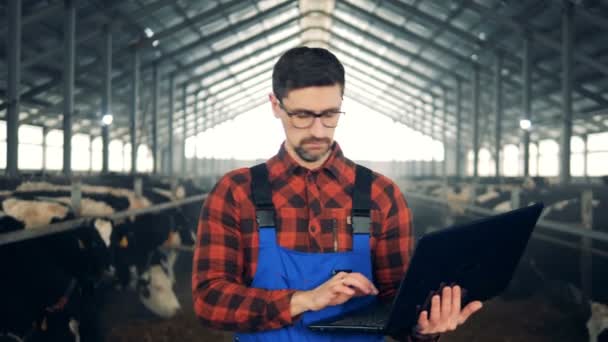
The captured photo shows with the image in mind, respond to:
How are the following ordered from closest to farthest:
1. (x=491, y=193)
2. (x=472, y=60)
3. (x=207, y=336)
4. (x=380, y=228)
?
(x=380, y=228) < (x=207, y=336) < (x=491, y=193) < (x=472, y=60)

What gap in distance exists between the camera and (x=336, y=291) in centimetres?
137

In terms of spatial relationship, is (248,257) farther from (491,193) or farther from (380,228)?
(491,193)

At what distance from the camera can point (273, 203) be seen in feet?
5.40

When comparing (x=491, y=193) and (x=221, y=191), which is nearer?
(x=221, y=191)

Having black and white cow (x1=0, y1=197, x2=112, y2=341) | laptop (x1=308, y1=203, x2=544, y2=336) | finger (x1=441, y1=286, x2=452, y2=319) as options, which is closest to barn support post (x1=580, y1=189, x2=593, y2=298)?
laptop (x1=308, y1=203, x2=544, y2=336)

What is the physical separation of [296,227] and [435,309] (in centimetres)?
48

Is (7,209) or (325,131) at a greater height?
(325,131)

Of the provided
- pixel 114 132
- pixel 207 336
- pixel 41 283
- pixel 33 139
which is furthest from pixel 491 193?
pixel 114 132

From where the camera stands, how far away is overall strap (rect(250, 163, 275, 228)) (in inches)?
63.7

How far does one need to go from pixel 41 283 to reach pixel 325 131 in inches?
139

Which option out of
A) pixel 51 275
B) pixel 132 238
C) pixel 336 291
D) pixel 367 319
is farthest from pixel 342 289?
pixel 132 238

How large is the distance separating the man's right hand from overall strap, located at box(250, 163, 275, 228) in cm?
26

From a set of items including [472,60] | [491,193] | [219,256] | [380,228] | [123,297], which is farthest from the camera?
[472,60]

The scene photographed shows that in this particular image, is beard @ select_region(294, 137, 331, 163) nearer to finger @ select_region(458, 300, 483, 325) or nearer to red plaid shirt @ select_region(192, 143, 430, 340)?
red plaid shirt @ select_region(192, 143, 430, 340)
